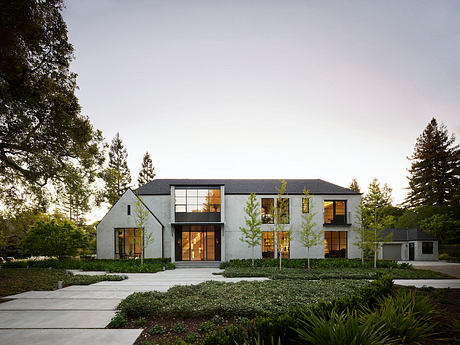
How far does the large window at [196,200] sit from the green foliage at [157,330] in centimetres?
1604

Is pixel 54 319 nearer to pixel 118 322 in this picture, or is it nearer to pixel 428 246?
pixel 118 322

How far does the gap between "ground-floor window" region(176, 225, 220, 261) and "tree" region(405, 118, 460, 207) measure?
39766 mm

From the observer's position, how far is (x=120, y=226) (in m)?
20.6

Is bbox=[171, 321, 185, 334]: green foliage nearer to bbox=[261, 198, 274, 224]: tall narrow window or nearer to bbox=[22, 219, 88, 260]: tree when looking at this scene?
bbox=[261, 198, 274, 224]: tall narrow window

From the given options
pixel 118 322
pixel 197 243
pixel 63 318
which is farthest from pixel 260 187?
pixel 63 318

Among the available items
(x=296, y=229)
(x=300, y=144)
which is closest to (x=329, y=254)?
(x=296, y=229)

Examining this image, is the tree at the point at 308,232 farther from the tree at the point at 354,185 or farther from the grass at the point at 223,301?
the tree at the point at 354,185

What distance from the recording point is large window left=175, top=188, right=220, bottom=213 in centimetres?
2161

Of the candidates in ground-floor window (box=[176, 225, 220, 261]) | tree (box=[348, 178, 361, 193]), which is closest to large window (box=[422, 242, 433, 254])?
ground-floor window (box=[176, 225, 220, 261])

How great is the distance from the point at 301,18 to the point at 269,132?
8773 millimetres

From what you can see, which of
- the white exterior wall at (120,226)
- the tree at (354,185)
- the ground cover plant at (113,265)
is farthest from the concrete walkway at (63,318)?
the tree at (354,185)

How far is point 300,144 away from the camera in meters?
21.8

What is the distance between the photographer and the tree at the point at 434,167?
40.7 metres

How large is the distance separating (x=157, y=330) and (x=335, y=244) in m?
20.0
